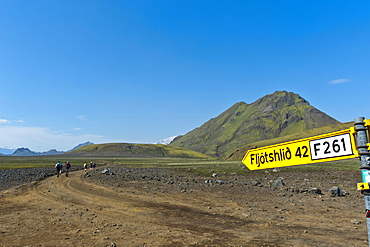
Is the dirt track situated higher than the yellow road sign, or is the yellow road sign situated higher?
the yellow road sign

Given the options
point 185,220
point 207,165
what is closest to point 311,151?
point 185,220

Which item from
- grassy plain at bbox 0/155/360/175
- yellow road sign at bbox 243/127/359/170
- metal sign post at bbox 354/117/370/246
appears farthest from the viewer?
grassy plain at bbox 0/155/360/175

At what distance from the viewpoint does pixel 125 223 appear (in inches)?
465

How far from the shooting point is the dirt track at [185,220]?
31.0 feet

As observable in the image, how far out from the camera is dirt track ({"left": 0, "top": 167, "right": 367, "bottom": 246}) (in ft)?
31.0

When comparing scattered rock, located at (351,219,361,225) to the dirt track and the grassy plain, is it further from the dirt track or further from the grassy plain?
the grassy plain

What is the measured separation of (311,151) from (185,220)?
9.28 meters

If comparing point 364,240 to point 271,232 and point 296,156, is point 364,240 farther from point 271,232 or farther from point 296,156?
point 296,156

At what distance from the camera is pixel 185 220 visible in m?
12.3

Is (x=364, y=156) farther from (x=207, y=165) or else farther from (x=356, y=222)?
(x=207, y=165)

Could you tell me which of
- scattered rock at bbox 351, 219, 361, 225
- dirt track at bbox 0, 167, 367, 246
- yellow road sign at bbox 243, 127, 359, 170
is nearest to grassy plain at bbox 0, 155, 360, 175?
dirt track at bbox 0, 167, 367, 246

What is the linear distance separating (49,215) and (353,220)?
1663 cm

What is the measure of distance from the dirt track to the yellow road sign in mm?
5077

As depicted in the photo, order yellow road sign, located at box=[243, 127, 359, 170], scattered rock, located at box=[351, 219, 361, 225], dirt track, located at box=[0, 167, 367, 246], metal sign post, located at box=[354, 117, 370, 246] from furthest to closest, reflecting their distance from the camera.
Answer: scattered rock, located at box=[351, 219, 361, 225] → dirt track, located at box=[0, 167, 367, 246] → yellow road sign, located at box=[243, 127, 359, 170] → metal sign post, located at box=[354, 117, 370, 246]
